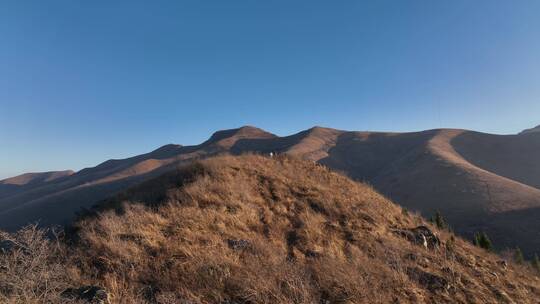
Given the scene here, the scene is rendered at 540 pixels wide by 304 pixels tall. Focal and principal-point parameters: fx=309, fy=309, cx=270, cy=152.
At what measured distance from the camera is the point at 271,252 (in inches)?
279

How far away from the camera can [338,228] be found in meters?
9.49

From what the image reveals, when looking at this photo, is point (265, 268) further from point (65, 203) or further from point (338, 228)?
point (65, 203)

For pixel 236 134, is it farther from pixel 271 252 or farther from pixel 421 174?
pixel 271 252

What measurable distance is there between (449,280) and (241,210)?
5.66 metres

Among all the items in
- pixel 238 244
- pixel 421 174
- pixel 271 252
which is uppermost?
pixel 238 244

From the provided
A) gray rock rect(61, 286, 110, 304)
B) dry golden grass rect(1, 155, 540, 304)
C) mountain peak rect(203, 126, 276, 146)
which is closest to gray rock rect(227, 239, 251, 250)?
dry golden grass rect(1, 155, 540, 304)

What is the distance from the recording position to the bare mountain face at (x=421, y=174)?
2344 inches

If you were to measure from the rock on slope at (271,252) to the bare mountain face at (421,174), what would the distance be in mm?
6371

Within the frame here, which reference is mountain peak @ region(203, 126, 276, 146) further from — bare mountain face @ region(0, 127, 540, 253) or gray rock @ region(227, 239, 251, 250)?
gray rock @ region(227, 239, 251, 250)

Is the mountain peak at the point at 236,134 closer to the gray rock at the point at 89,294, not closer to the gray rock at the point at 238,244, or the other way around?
the gray rock at the point at 238,244

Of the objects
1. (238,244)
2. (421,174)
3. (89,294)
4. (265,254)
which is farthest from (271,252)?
(421,174)

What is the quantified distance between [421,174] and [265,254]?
335 feet

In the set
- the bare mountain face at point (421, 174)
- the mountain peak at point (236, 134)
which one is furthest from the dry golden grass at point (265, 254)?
the mountain peak at point (236, 134)

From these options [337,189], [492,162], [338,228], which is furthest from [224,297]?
[492,162]
